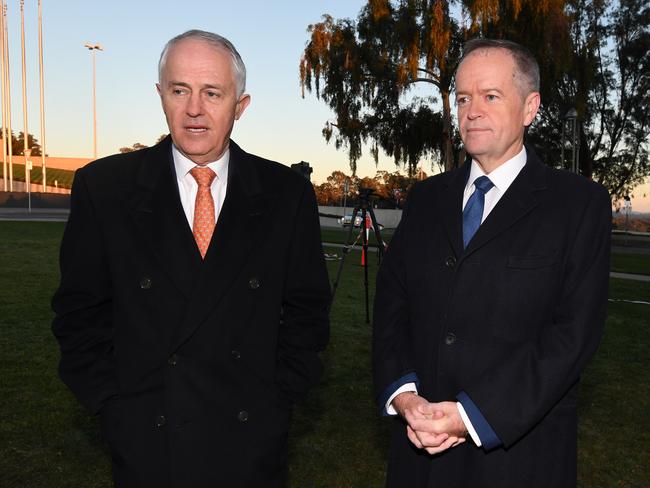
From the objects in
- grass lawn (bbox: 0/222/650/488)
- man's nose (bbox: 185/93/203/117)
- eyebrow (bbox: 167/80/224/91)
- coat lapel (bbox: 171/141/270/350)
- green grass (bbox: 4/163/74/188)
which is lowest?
grass lawn (bbox: 0/222/650/488)

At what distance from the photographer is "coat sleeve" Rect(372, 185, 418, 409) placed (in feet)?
7.23

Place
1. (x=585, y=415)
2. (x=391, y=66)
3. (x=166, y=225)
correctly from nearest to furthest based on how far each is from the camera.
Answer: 1. (x=166, y=225)
2. (x=585, y=415)
3. (x=391, y=66)

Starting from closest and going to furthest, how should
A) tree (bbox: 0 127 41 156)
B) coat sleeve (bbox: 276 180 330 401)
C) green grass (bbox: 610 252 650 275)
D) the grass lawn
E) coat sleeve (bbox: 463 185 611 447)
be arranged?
1. coat sleeve (bbox: 463 185 611 447)
2. coat sleeve (bbox: 276 180 330 401)
3. the grass lawn
4. green grass (bbox: 610 252 650 275)
5. tree (bbox: 0 127 41 156)

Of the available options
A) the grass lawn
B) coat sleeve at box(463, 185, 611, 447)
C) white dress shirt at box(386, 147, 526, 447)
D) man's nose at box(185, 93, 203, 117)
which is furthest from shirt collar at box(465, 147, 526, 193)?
the grass lawn

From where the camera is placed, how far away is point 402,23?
23031mm

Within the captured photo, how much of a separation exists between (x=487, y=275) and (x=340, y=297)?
903 centimetres

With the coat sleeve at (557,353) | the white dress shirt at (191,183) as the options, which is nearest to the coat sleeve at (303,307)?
the white dress shirt at (191,183)

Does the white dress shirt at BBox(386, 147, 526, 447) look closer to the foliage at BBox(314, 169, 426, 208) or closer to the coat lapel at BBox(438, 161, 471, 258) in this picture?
the coat lapel at BBox(438, 161, 471, 258)

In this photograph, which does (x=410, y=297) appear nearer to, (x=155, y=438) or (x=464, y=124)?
(x=464, y=124)

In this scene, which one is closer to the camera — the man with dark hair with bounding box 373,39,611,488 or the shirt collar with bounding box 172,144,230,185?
the man with dark hair with bounding box 373,39,611,488

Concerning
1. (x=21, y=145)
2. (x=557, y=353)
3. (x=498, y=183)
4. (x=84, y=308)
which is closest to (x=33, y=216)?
(x=84, y=308)

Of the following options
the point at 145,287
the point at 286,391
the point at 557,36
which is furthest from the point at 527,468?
the point at 557,36

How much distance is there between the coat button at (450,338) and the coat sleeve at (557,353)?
15cm

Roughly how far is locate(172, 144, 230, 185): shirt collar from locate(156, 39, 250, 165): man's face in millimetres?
80
